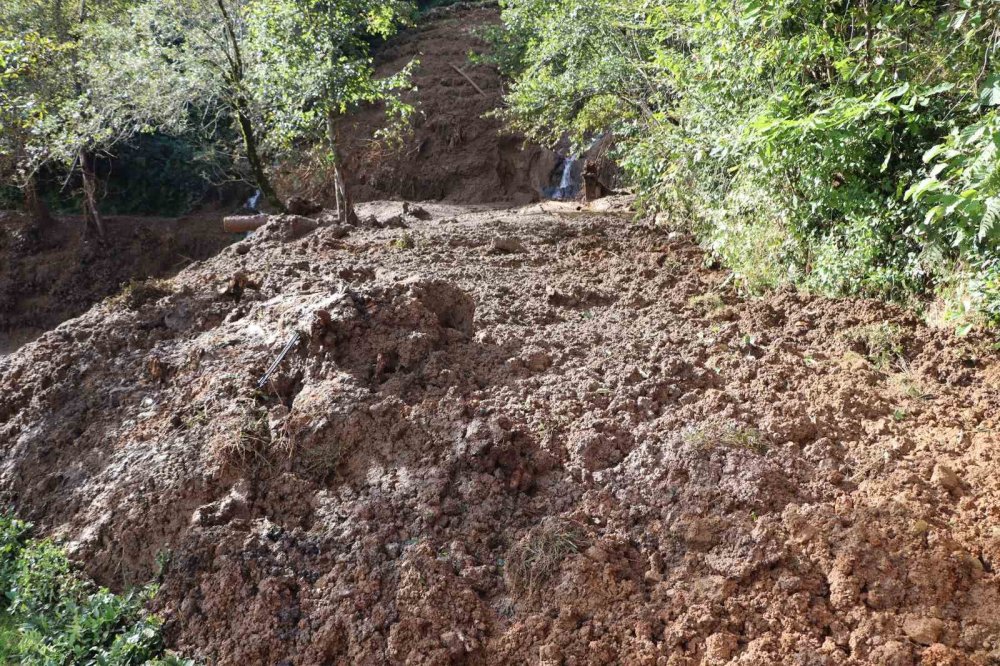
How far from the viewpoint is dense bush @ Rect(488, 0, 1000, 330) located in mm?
3506

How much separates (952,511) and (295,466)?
10.6 feet

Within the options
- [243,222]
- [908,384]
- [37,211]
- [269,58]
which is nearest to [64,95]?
[37,211]

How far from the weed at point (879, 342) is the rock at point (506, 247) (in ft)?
10.8

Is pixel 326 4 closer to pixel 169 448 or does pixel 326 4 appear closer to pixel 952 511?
pixel 169 448

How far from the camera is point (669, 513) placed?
3205 mm

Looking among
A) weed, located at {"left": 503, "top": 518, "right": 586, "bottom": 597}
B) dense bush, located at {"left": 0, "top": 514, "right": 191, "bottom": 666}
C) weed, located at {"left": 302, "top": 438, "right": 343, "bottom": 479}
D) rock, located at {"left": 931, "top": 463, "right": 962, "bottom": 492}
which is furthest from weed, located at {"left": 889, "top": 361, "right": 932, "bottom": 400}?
dense bush, located at {"left": 0, "top": 514, "right": 191, "bottom": 666}

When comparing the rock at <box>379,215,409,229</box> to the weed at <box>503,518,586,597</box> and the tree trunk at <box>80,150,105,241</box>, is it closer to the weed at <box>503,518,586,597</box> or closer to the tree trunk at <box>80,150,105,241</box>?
the weed at <box>503,518,586,597</box>

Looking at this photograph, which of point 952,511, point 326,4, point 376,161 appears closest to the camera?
point 952,511

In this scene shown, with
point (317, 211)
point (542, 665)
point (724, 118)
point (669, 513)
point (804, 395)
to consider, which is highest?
point (724, 118)

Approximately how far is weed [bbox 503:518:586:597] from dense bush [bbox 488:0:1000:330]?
208 cm

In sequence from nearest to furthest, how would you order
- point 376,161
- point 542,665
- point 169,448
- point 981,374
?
point 542,665 < point 981,374 < point 169,448 < point 376,161

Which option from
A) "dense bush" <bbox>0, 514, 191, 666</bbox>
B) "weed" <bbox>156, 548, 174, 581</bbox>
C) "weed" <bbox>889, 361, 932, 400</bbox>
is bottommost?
"dense bush" <bbox>0, 514, 191, 666</bbox>

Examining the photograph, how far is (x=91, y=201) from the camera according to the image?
440 inches

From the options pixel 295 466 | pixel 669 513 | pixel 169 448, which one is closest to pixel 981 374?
pixel 669 513
